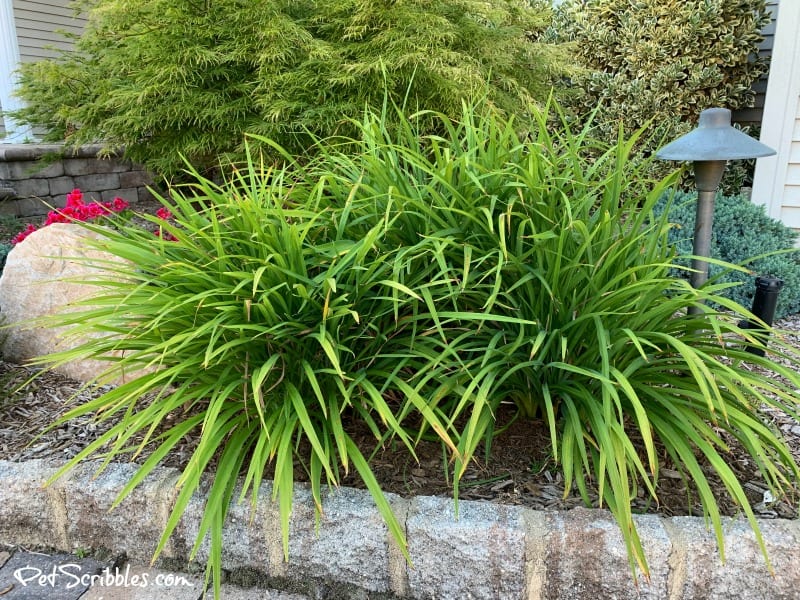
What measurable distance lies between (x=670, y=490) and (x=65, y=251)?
2536 mm

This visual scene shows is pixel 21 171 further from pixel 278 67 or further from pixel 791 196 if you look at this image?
pixel 791 196

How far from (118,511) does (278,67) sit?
221cm

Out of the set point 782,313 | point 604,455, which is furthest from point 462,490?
point 782,313

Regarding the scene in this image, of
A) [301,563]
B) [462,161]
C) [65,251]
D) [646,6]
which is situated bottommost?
[301,563]

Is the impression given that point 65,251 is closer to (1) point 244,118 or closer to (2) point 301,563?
(1) point 244,118

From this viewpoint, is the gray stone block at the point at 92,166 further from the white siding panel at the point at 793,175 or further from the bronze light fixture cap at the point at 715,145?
the white siding panel at the point at 793,175

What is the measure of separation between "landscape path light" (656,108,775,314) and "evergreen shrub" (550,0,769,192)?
247cm

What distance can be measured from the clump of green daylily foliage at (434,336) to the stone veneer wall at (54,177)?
11.6 feet

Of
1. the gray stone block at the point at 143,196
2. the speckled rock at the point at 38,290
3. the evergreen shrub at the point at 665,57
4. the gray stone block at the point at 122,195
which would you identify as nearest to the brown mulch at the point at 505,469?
the speckled rock at the point at 38,290

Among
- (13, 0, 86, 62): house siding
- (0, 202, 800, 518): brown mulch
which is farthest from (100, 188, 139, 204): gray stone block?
(0, 202, 800, 518): brown mulch

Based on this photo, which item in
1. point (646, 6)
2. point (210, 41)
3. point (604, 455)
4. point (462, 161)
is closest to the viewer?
point (604, 455)

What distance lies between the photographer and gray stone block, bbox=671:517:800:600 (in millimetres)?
1363

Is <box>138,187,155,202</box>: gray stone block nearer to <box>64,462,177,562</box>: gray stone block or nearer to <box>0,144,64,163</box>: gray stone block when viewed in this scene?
<box>0,144,64,163</box>: gray stone block

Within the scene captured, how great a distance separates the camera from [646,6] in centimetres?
452
